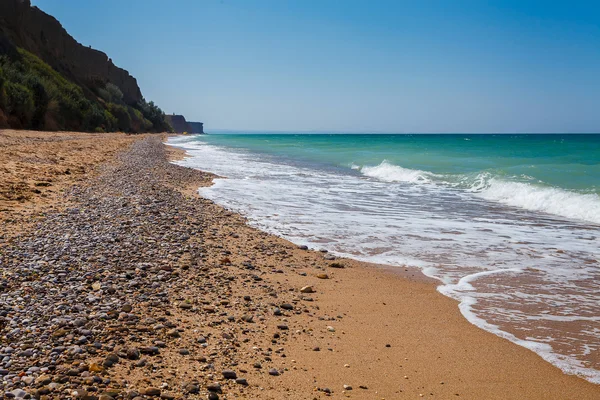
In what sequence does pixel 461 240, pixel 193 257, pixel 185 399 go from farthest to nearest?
pixel 461 240, pixel 193 257, pixel 185 399

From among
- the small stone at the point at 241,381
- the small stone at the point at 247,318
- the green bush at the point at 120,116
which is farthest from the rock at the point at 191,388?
the green bush at the point at 120,116

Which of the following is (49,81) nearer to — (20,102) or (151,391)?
(20,102)

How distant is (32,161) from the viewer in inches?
567

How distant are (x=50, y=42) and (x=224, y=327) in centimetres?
7207

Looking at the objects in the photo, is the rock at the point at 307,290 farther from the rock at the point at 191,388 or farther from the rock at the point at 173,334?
the rock at the point at 191,388

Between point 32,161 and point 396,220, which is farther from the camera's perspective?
point 32,161

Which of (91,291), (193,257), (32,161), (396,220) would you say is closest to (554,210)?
(396,220)

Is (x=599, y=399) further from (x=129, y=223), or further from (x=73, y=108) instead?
(x=73, y=108)

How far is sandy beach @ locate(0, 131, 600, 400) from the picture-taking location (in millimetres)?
3209

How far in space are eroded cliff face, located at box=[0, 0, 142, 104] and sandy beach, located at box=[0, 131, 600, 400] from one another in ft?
159

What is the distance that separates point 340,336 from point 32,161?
13.3m

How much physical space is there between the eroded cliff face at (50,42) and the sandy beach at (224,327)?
48.4 m

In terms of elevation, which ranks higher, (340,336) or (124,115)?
(124,115)

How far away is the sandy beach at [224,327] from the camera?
3.21 m
